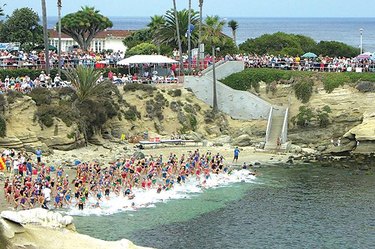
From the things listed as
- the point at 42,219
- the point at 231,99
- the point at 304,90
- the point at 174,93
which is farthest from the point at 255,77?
the point at 42,219

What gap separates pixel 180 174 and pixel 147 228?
10599mm

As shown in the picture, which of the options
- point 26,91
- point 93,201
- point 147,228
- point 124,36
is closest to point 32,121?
point 26,91

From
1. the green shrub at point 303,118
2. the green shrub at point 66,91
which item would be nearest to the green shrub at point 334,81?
the green shrub at point 303,118

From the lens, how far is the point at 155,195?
46500 millimetres

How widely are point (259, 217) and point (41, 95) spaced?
2154 cm

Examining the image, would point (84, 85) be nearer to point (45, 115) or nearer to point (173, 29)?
point (45, 115)

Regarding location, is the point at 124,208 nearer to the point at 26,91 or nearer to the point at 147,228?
the point at 147,228

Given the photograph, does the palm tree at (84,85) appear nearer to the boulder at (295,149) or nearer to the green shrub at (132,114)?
the green shrub at (132,114)

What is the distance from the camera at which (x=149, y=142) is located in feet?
192

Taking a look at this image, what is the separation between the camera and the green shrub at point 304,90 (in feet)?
216

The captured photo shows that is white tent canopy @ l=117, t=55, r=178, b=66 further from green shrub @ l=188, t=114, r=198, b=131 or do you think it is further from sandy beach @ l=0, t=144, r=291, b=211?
sandy beach @ l=0, t=144, r=291, b=211

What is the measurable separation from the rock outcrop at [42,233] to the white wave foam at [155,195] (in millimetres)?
16124

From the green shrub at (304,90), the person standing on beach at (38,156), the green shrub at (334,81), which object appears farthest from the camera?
the green shrub at (304,90)

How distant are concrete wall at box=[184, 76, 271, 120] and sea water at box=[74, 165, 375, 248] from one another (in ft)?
45.0
